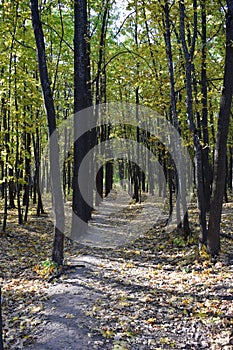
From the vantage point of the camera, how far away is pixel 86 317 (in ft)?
16.3

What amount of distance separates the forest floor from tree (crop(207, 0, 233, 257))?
515 millimetres

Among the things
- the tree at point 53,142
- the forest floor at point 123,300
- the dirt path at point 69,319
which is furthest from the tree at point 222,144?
the tree at point 53,142

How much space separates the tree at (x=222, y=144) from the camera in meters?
6.55

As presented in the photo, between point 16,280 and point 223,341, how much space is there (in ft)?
16.1

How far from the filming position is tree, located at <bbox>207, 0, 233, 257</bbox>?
655cm

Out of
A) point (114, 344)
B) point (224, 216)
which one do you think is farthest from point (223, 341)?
point (224, 216)

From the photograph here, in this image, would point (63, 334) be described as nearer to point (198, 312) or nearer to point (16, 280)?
point (198, 312)

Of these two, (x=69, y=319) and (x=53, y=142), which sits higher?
(x=53, y=142)

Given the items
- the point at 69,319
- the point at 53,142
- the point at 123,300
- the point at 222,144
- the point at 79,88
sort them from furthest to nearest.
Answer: the point at 79,88 < the point at 53,142 < the point at 222,144 < the point at 123,300 < the point at 69,319

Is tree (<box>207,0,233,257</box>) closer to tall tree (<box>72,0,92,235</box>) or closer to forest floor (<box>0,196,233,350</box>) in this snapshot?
forest floor (<box>0,196,233,350</box>)

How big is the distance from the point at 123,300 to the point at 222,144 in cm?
Answer: 372

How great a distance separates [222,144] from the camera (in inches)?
271

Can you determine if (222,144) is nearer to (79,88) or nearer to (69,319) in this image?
(69,319)

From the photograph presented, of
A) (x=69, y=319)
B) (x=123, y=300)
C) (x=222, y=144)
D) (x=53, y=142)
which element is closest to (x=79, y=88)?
(x=53, y=142)
